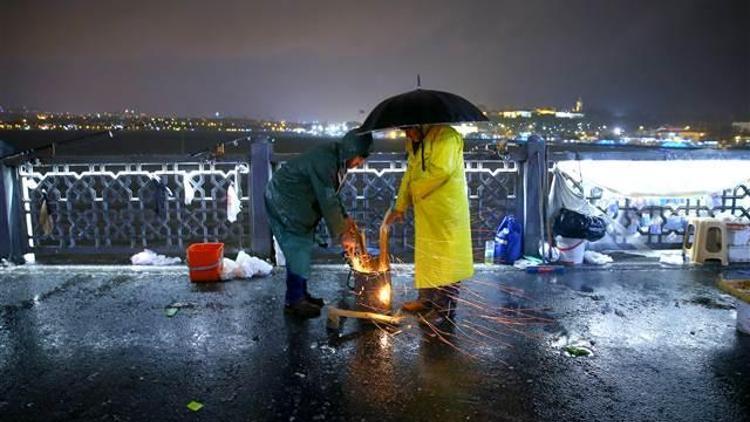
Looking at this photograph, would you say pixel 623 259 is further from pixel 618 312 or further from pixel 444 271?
pixel 444 271

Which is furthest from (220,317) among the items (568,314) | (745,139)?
(745,139)

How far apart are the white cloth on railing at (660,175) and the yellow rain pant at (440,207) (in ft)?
10.3

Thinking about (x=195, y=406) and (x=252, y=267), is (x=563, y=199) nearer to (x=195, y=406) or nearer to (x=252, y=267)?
(x=252, y=267)

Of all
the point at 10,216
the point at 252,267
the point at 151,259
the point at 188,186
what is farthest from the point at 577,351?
the point at 10,216

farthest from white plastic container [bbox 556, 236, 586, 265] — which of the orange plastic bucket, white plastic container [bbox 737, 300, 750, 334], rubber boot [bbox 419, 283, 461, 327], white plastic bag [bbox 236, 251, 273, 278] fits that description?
the orange plastic bucket

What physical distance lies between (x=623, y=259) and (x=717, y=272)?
3.82ft

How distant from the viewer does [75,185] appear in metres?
8.19

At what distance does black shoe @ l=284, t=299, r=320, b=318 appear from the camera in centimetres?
551

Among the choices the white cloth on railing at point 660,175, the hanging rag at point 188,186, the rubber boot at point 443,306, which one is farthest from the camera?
the hanging rag at point 188,186

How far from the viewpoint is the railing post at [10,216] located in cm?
769

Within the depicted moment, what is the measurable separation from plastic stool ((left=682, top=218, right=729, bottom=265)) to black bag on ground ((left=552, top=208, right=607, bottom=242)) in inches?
53.6

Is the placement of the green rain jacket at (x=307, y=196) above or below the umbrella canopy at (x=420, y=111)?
below

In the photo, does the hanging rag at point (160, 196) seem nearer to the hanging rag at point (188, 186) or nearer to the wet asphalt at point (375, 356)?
the hanging rag at point (188, 186)

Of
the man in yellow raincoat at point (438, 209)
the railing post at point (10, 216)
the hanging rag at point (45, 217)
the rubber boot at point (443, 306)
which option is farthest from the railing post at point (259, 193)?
the railing post at point (10, 216)
